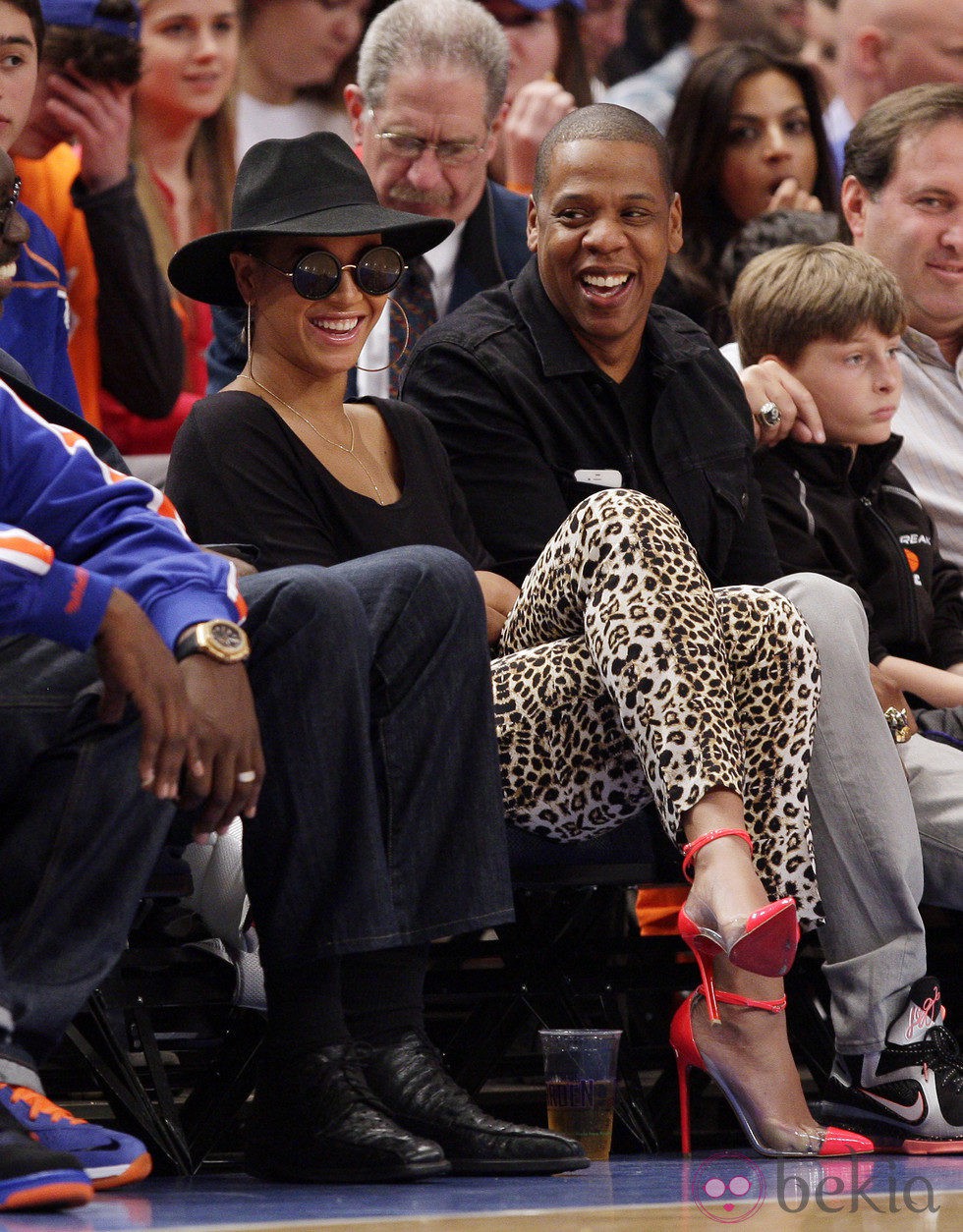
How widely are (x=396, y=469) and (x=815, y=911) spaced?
971 mm

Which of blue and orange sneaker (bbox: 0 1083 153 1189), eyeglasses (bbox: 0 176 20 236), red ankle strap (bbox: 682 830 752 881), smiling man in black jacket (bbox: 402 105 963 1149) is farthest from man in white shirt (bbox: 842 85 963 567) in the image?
blue and orange sneaker (bbox: 0 1083 153 1189)

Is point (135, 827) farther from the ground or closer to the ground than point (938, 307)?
closer to the ground

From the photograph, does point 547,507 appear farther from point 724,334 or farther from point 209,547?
point 724,334

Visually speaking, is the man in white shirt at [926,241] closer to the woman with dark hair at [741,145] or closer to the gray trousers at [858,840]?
the woman with dark hair at [741,145]

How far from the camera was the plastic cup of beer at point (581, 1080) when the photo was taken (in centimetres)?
254

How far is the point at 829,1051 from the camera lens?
2.94 m

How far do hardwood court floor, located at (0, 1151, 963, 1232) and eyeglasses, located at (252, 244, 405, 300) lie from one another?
1.32m

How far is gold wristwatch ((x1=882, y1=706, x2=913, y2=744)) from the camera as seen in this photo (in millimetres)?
2977

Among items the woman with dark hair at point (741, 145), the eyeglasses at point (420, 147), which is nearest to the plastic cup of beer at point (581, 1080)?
the eyeglasses at point (420, 147)

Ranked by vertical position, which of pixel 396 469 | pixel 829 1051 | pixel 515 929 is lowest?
pixel 829 1051

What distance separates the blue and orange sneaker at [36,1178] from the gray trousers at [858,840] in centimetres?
133

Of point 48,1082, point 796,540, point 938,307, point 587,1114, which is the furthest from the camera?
point 938,307

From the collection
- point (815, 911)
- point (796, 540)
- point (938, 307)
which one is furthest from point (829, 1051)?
point (938, 307)

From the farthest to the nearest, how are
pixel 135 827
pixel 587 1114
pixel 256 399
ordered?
pixel 256 399
pixel 587 1114
pixel 135 827
